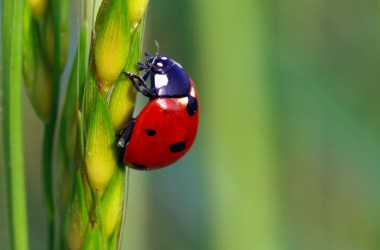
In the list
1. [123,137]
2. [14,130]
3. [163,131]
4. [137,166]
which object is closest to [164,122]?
[163,131]

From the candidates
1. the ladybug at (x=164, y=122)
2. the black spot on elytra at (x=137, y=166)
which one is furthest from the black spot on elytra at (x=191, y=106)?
the black spot on elytra at (x=137, y=166)

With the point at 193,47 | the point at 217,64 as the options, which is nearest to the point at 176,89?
the point at 217,64

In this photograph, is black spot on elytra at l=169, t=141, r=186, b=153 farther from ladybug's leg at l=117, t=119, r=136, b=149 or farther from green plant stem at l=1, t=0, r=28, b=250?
green plant stem at l=1, t=0, r=28, b=250

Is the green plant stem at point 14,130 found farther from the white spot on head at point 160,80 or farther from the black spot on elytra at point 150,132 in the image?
the white spot on head at point 160,80

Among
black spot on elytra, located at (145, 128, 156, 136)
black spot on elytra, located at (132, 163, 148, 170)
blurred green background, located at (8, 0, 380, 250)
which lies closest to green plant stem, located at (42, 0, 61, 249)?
black spot on elytra, located at (132, 163, 148, 170)

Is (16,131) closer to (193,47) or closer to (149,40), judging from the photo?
(193,47)

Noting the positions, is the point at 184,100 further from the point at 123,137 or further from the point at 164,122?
the point at 123,137
